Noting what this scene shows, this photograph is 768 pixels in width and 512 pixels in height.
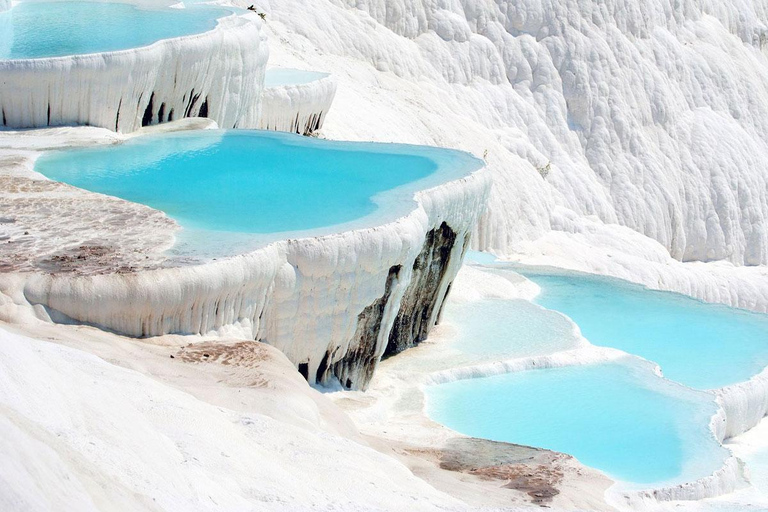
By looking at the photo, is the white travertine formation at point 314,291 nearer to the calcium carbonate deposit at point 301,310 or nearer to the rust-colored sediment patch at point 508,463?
the calcium carbonate deposit at point 301,310

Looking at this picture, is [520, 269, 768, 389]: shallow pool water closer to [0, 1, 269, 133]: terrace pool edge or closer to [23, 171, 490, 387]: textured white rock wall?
[23, 171, 490, 387]: textured white rock wall

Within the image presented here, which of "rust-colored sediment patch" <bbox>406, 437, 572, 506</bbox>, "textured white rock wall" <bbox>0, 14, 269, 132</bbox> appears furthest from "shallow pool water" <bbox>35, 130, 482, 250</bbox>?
"rust-colored sediment patch" <bbox>406, 437, 572, 506</bbox>

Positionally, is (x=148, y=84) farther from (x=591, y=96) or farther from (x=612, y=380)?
(x=591, y=96)

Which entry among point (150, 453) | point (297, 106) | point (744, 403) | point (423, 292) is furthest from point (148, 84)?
point (150, 453)

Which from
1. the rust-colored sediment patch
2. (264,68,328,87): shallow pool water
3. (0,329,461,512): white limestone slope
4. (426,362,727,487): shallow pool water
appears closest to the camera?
(0,329,461,512): white limestone slope

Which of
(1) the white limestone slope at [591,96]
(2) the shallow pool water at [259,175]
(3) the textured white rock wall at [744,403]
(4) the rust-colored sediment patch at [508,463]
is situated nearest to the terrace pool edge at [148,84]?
(2) the shallow pool water at [259,175]

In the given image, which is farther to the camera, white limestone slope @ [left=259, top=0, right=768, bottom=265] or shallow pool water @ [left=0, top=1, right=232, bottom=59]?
white limestone slope @ [left=259, top=0, right=768, bottom=265]

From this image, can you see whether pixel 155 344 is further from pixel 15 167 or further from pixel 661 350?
pixel 661 350
